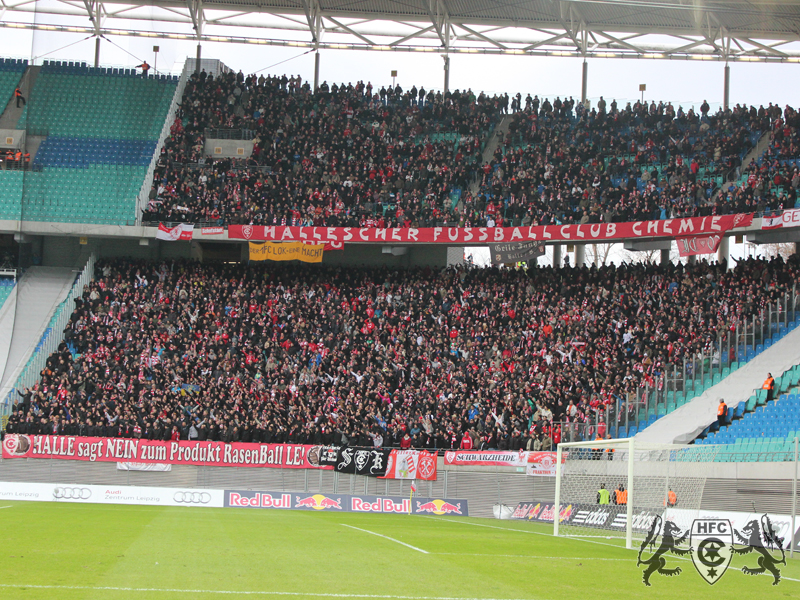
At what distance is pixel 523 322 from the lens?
36062mm

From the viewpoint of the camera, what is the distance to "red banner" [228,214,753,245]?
36.0 metres

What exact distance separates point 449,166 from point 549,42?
26.8ft

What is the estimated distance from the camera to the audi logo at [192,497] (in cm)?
2692

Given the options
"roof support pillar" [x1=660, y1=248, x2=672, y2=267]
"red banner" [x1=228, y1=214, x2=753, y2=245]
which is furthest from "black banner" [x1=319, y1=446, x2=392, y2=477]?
"roof support pillar" [x1=660, y1=248, x2=672, y2=267]

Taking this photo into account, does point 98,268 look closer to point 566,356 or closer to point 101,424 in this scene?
point 101,424

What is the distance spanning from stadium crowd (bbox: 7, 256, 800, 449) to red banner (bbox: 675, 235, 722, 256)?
1111 mm

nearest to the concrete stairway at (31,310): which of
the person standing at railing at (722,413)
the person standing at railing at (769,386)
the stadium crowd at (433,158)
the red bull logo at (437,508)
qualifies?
the stadium crowd at (433,158)

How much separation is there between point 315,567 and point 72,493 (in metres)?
19.0

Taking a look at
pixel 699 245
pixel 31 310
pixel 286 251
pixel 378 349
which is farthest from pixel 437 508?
pixel 31 310

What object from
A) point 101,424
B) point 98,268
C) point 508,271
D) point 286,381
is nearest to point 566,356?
point 508,271

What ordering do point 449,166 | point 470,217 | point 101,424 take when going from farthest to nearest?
point 449,166 → point 470,217 → point 101,424

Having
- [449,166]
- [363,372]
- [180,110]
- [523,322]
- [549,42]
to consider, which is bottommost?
[363,372]

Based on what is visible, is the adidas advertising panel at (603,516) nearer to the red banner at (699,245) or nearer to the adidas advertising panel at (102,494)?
the adidas advertising panel at (102,494)

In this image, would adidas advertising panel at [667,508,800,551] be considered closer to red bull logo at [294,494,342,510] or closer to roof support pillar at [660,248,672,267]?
red bull logo at [294,494,342,510]
